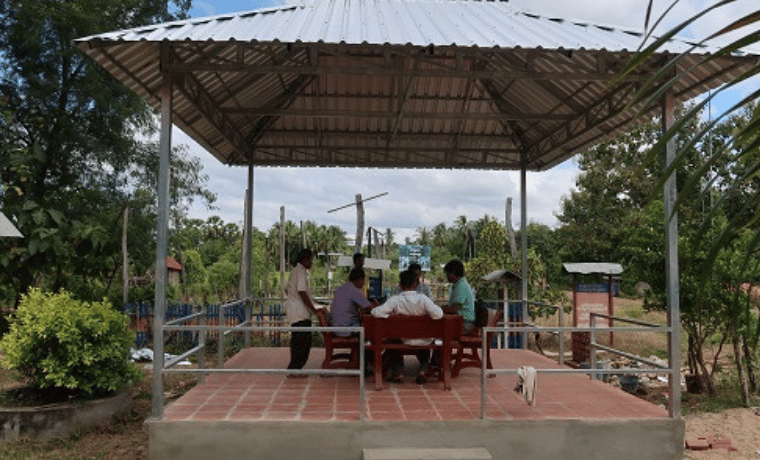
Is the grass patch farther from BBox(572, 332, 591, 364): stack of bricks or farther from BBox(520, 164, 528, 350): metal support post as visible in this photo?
BBox(572, 332, 591, 364): stack of bricks

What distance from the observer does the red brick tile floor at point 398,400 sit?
18.7 feet

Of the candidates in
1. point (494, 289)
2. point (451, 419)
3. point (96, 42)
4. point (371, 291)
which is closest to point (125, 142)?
point (371, 291)

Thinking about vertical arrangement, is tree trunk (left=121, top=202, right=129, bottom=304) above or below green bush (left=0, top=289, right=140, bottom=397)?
above

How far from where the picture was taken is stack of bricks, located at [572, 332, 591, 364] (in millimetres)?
11758

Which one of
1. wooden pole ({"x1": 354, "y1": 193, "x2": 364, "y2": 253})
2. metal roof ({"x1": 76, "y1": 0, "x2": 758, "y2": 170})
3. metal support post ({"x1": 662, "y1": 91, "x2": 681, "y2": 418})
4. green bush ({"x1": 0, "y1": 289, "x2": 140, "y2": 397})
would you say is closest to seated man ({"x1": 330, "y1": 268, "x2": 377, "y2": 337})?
metal roof ({"x1": 76, "y1": 0, "x2": 758, "y2": 170})

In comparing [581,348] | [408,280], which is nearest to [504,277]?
[581,348]

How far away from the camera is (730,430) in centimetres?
839

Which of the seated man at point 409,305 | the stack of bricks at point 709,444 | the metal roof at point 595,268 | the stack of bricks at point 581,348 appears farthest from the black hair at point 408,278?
the metal roof at point 595,268

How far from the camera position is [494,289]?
52.3 ft

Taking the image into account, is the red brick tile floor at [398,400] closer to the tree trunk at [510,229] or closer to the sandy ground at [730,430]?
the sandy ground at [730,430]

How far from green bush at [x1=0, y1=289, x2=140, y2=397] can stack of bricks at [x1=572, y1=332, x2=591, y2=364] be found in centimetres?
787

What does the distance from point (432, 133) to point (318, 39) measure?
545 centimetres

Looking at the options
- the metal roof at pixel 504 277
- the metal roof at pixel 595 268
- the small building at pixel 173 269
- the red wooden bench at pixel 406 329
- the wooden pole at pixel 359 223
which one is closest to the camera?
the red wooden bench at pixel 406 329

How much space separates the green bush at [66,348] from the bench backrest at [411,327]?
9.54ft
